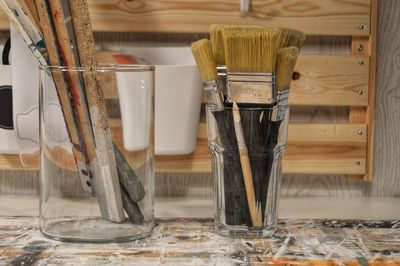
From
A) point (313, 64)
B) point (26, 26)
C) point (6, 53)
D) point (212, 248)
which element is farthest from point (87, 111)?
point (313, 64)

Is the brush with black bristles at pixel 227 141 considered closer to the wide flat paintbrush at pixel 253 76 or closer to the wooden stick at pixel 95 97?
the wide flat paintbrush at pixel 253 76

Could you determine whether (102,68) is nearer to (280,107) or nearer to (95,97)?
(95,97)

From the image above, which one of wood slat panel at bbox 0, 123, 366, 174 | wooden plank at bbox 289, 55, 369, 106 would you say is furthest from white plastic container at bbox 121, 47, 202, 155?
wooden plank at bbox 289, 55, 369, 106

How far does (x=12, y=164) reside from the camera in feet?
4.10

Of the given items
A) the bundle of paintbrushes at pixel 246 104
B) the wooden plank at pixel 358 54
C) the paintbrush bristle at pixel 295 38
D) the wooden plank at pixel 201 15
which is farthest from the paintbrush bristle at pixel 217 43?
the wooden plank at pixel 358 54

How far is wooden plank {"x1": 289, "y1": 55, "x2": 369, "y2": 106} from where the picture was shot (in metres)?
1.24

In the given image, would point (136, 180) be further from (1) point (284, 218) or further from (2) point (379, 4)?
(2) point (379, 4)

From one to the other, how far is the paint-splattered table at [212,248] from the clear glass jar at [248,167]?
3 centimetres

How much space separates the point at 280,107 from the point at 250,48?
0.10m

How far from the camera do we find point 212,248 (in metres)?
0.87

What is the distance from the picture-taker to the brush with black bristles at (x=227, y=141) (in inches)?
35.2

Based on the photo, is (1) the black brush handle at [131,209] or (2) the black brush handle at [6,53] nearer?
(1) the black brush handle at [131,209]

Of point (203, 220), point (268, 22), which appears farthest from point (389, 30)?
point (203, 220)

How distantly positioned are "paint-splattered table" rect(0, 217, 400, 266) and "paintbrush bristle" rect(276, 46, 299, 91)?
22cm
